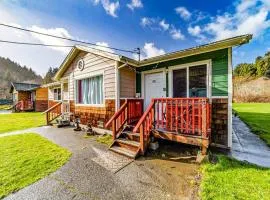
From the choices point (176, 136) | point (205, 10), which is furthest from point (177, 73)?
point (205, 10)

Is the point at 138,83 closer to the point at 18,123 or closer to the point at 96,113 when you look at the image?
the point at 96,113

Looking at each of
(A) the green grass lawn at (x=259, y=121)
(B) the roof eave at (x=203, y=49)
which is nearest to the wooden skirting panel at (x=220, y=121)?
(B) the roof eave at (x=203, y=49)

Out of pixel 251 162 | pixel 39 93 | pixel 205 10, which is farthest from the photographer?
pixel 39 93

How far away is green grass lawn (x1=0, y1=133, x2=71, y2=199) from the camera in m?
3.06

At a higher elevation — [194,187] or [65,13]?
[65,13]

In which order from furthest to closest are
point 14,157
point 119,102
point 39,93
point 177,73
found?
point 39,93 < point 119,102 < point 177,73 < point 14,157

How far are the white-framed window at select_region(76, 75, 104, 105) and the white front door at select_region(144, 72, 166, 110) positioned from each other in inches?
84.8

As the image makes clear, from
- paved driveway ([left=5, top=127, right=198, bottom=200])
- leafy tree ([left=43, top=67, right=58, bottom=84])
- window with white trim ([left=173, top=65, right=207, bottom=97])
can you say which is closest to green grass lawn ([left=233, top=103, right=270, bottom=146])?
window with white trim ([left=173, top=65, right=207, bottom=97])

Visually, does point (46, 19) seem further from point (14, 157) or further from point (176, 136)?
point (176, 136)

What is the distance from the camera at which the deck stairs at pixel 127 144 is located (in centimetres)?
438

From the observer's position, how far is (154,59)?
567 centimetres

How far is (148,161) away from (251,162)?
2.53 metres

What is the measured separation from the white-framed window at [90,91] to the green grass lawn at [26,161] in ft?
9.21

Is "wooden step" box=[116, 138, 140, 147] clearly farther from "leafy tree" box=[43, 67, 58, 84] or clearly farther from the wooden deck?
"leafy tree" box=[43, 67, 58, 84]
